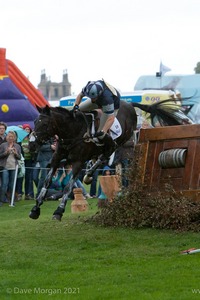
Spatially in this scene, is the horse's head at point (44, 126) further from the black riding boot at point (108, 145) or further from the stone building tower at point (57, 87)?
the stone building tower at point (57, 87)

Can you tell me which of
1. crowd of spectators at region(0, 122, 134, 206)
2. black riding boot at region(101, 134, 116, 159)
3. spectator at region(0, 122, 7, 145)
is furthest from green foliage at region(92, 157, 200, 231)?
spectator at region(0, 122, 7, 145)

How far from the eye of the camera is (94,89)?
1223cm

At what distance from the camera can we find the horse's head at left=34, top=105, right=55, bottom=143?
12.1 metres

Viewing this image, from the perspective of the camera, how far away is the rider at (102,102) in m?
12.3

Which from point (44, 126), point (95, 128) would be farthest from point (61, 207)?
point (95, 128)

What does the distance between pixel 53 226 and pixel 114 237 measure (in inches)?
59.9

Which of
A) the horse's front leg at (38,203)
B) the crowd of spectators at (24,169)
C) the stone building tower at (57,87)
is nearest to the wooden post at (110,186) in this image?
the horse's front leg at (38,203)

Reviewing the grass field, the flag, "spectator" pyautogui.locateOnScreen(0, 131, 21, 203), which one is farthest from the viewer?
the flag

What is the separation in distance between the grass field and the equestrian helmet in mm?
2130

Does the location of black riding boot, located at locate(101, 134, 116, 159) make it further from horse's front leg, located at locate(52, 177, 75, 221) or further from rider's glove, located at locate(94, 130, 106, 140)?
horse's front leg, located at locate(52, 177, 75, 221)

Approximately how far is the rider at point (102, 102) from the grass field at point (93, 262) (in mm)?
1651

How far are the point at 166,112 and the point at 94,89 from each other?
8.50 ft

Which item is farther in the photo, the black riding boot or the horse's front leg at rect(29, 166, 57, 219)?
the black riding boot

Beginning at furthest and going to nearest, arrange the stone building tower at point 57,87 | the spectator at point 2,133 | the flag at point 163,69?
the stone building tower at point 57,87, the flag at point 163,69, the spectator at point 2,133
